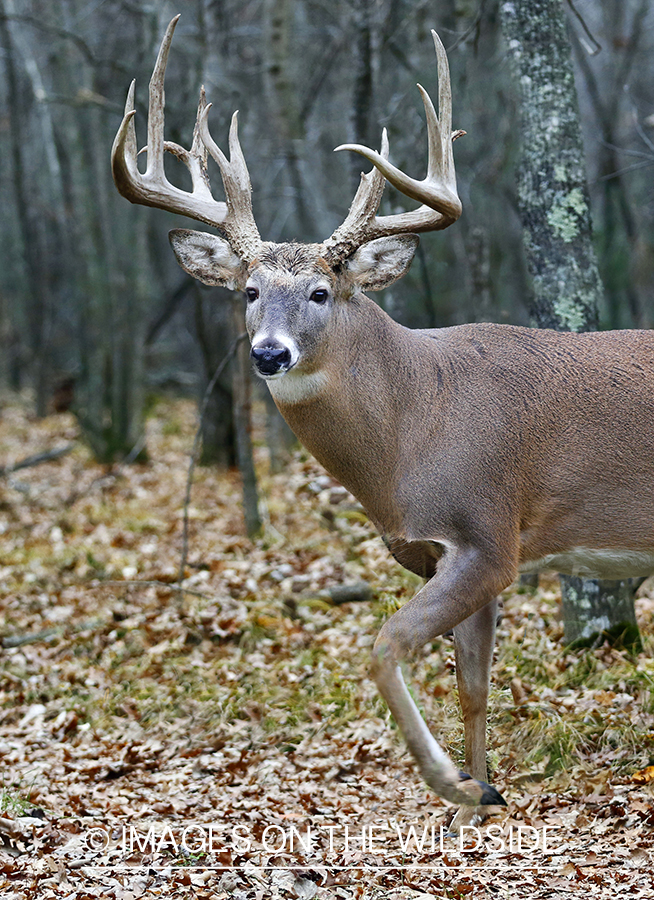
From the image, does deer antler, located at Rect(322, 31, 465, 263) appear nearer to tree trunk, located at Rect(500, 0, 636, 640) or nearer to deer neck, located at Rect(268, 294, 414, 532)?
deer neck, located at Rect(268, 294, 414, 532)

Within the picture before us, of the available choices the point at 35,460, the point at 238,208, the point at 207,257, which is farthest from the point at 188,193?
the point at 35,460

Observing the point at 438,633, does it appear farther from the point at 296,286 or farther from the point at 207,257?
the point at 207,257

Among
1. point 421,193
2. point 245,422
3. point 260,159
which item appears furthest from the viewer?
point 260,159

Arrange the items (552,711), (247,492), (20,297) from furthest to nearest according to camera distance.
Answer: (20,297) → (247,492) → (552,711)

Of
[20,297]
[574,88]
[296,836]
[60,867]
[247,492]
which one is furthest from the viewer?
[20,297]

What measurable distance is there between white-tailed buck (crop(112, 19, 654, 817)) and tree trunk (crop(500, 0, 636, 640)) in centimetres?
117

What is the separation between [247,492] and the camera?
35.5ft

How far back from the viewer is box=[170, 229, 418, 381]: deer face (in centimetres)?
510

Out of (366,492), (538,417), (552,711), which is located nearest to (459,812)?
(552,711)

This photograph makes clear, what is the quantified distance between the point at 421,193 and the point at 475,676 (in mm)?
2599

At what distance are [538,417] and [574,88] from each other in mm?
2858

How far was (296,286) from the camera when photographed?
17.5 feet

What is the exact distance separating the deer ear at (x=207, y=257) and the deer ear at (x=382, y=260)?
26.7 inches

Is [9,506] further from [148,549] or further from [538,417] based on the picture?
[538,417]
